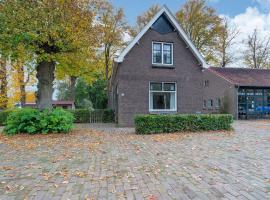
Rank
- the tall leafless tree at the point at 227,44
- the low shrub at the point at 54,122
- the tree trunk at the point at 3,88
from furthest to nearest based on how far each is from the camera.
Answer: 1. the tall leafless tree at the point at 227,44
2. the tree trunk at the point at 3,88
3. the low shrub at the point at 54,122

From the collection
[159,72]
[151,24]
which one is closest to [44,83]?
[159,72]

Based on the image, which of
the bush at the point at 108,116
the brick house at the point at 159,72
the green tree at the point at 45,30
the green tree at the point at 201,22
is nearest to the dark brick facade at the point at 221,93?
the green tree at the point at 201,22

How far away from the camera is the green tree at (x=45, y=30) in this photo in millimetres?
12438

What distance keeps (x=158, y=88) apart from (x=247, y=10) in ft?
42.8

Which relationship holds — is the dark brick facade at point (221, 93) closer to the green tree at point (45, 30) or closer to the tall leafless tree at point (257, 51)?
the tall leafless tree at point (257, 51)

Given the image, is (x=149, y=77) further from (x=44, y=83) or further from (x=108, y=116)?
(x=108, y=116)

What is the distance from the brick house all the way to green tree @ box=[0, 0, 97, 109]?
3505 millimetres

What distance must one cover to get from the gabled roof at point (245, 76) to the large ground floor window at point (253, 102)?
80 cm

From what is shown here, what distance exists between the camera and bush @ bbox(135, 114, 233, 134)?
41.8 feet

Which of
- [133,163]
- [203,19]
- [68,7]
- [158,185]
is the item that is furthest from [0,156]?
[203,19]

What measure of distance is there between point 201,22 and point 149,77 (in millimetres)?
19692

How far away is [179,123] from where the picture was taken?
13211 mm

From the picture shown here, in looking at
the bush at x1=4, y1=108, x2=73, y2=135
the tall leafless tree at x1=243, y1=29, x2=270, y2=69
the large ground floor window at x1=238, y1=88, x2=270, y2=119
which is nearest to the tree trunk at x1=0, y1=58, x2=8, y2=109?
the bush at x1=4, y1=108, x2=73, y2=135

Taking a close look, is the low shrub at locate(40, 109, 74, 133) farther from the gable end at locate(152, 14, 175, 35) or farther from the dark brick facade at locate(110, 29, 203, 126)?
the gable end at locate(152, 14, 175, 35)
